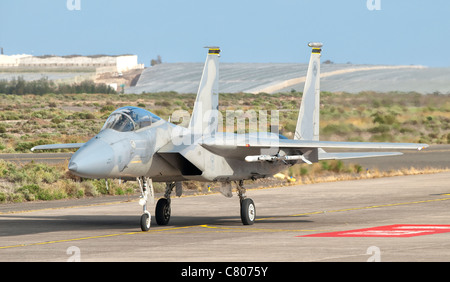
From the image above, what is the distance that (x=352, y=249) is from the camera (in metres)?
16.5

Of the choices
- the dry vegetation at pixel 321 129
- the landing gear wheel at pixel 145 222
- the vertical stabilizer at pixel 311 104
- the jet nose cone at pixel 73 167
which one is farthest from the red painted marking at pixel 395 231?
the dry vegetation at pixel 321 129

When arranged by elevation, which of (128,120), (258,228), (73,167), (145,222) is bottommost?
(258,228)

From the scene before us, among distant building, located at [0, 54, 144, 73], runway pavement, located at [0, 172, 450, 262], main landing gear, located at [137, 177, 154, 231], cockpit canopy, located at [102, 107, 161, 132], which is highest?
distant building, located at [0, 54, 144, 73]

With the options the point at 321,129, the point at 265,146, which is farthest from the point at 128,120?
the point at 321,129

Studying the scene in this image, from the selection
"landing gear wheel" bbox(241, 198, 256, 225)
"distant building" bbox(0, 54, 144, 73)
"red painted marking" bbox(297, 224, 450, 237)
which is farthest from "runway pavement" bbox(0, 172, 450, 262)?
"distant building" bbox(0, 54, 144, 73)

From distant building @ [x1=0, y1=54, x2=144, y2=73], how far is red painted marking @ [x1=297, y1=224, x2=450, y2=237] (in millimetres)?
163455

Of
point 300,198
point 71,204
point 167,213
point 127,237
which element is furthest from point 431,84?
point 127,237

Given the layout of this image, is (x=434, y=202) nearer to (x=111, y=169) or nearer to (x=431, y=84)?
(x=111, y=169)

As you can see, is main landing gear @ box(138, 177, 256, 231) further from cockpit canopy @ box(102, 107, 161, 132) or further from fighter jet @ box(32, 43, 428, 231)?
cockpit canopy @ box(102, 107, 161, 132)

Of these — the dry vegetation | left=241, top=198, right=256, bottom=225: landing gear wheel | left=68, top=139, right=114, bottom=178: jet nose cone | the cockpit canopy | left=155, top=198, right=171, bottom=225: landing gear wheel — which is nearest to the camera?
left=68, top=139, right=114, bottom=178: jet nose cone

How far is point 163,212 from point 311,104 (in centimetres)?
592

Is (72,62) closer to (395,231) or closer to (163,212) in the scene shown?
(163,212)

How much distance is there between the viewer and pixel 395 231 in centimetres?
2008

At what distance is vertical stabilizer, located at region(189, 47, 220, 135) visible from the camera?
2339cm
